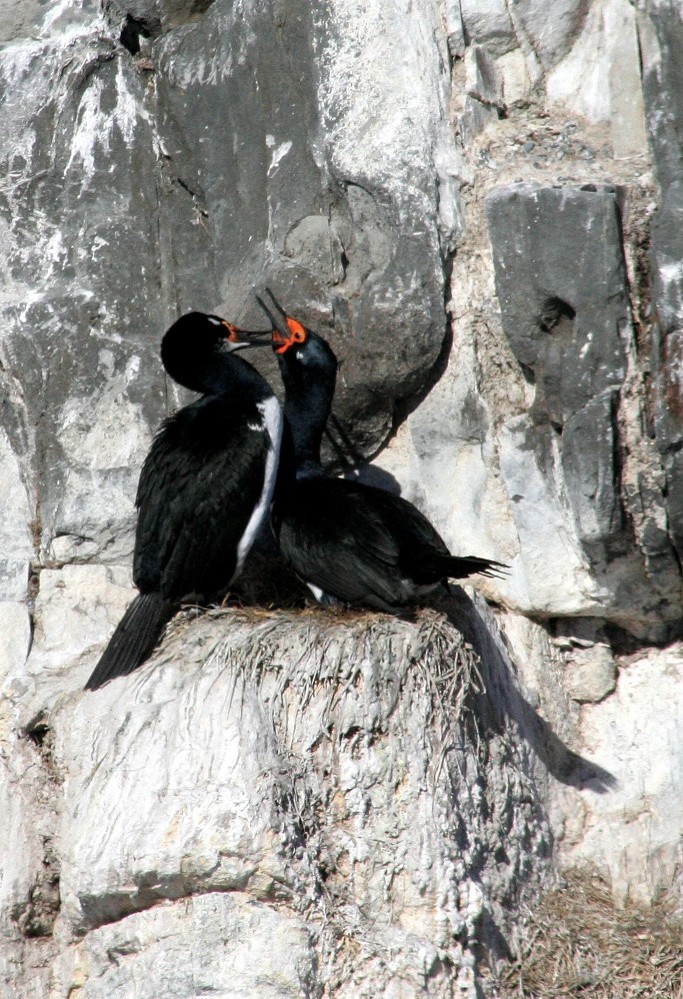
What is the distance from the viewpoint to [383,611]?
4164mm

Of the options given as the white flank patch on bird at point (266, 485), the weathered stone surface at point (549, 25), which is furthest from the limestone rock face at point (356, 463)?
the white flank patch on bird at point (266, 485)

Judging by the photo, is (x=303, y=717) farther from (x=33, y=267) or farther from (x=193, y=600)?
(x=33, y=267)

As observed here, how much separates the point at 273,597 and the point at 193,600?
44cm

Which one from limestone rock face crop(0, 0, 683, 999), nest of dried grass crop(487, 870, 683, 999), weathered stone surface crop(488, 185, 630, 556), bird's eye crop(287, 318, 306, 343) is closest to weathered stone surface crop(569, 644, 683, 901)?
limestone rock face crop(0, 0, 683, 999)

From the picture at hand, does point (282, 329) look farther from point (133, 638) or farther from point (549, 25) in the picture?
point (549, 25)

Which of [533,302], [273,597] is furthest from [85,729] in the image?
[533,302]

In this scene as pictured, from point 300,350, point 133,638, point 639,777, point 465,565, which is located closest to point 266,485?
point 300,350

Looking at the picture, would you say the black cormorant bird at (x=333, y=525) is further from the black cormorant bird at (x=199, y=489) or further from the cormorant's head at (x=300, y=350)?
the black cormorant bird at (x=199, y=489)

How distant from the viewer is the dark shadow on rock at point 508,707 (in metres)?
4.25

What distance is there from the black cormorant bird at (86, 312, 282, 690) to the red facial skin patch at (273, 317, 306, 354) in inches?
2.1

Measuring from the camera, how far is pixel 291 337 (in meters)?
4.55

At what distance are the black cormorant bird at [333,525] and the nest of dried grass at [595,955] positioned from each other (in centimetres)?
104

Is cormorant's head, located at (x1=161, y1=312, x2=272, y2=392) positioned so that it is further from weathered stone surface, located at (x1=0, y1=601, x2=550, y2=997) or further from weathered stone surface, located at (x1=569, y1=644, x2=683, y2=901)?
weathered stone surface, located at (x1=569, y1=644, x2=683, y2=901)

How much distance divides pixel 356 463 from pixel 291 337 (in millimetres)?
536
